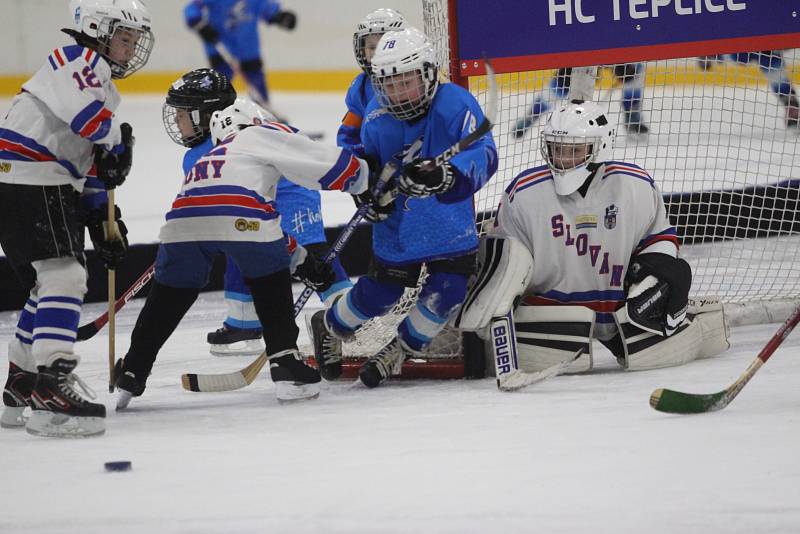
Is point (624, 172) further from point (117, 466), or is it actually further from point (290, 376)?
point (117, 466)

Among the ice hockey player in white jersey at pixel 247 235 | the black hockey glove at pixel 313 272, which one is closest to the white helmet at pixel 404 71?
the ice hockey player in white jersey at pixel 247 235

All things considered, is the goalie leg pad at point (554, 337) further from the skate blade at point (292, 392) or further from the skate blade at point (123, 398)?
the skate blade at point (123, 398)

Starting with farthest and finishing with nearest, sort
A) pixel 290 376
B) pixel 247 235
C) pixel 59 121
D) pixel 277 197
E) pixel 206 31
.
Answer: pixel 206 31
pixel 277 197
pixel 290 376
pixel 247 235
pixel 59 121

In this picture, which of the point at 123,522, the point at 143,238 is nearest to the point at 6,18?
the point at 143,238

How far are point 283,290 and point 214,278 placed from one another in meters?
1.84

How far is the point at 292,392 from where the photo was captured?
119 inches

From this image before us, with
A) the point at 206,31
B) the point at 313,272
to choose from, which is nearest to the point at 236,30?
the point at 206,31

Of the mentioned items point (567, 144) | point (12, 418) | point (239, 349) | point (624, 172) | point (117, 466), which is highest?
point (567, 144)

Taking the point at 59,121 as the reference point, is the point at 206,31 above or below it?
below

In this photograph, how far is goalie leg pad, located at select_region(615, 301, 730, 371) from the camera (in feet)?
10.6

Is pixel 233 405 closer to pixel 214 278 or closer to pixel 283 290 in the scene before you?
pixel 283 290

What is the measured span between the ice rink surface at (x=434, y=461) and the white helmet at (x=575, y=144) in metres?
0.53

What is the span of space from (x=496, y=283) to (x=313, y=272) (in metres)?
0.50

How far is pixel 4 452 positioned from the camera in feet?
8.57
